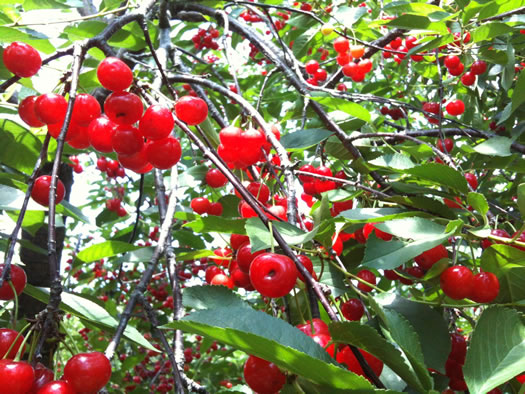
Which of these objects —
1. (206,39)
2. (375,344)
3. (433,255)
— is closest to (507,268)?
(433,255)

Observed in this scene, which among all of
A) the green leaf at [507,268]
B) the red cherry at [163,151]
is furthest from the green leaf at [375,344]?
the red cherry at [163,151]

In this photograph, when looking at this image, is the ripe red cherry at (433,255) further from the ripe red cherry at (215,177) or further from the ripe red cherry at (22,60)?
the ripe red cherry at (22,60)

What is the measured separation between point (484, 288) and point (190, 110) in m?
0.89

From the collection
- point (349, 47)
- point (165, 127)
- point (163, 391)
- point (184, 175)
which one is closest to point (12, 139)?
point (165, 127)

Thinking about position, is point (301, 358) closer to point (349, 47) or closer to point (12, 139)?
point (12, 139)

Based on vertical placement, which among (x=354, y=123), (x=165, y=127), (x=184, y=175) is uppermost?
(x=165, y=127)

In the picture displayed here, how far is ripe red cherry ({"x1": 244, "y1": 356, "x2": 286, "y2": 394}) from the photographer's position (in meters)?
0.76

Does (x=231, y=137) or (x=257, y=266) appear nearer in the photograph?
(x=257, y=266)

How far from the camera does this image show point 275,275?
87cm

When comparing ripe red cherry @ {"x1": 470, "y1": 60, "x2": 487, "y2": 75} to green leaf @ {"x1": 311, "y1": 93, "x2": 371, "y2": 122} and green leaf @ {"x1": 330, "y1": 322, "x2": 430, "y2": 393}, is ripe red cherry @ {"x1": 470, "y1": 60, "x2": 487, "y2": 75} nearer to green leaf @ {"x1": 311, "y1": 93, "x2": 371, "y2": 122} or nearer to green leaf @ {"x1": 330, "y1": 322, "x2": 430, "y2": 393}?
green leaf @ {"x1": 311, "y1": 93, "x2": 371, "y2": 122}

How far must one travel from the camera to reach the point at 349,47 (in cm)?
284

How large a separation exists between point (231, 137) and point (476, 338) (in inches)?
32.9

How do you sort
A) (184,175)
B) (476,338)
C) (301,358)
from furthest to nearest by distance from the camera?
(184,175)
(476,338)
(301,358)

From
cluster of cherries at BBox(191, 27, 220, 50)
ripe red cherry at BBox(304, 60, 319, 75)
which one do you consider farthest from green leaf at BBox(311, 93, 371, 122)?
cluster of cherries at BBox(191, 27, 220, 50)
